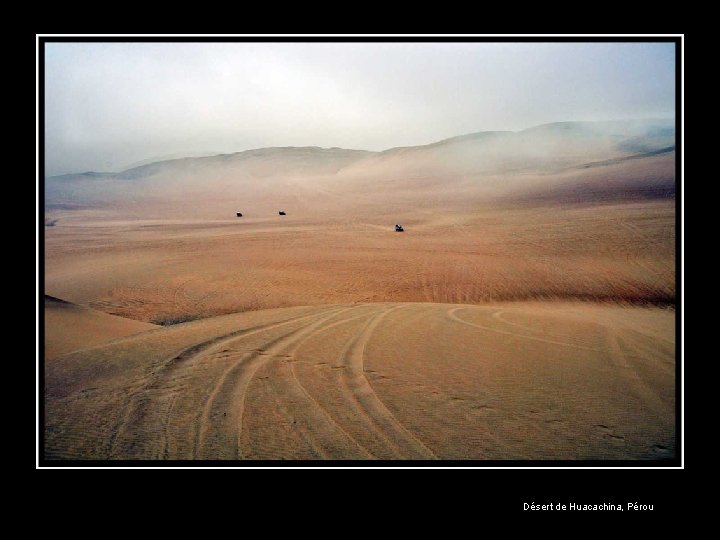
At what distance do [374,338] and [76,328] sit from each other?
5720 millimetres

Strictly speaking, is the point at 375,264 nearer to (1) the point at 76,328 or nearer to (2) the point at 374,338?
(2) the point at 374,338

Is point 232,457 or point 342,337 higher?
point 342,337

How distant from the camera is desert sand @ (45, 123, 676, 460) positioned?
16.5ft

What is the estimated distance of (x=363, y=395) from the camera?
5.79m

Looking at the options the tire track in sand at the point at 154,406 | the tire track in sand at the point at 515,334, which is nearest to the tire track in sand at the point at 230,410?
the tire track in sand at the point at 154,406

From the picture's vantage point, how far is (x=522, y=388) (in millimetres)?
6152

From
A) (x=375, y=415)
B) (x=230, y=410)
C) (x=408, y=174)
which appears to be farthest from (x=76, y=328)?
(x=408, y=174)

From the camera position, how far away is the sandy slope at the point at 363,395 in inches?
191

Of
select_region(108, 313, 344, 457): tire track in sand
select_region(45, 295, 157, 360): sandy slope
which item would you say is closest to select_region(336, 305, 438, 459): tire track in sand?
select_region(108, 313, 344, 457): tire track in sand

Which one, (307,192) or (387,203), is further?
(307,192)

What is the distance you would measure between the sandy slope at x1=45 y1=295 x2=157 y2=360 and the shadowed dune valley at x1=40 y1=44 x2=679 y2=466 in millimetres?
64

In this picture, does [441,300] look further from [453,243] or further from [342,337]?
[453,243]

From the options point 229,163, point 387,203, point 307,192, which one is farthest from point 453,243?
point 229,163
